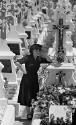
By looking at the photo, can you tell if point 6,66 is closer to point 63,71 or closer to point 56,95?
point 63,71

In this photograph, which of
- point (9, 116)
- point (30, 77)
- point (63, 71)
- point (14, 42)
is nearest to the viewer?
point (9, 116)

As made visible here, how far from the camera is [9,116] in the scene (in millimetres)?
11812

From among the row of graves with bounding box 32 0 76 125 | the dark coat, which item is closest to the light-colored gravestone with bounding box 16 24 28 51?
the row of graves with bounding box 32 0 76 125

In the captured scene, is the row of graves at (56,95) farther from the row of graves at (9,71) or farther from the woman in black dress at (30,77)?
the row of graves at (9,71)

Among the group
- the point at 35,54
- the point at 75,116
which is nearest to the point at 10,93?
the point at 35,54

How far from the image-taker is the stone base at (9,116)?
11284 mm

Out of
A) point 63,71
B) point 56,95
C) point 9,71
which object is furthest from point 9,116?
point 9,71

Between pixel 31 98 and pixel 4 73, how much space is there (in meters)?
2.05

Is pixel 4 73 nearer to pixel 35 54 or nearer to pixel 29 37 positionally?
pixel 35 54

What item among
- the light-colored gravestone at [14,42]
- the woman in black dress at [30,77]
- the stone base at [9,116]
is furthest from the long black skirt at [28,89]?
the light-colored gravestone at [14,42]

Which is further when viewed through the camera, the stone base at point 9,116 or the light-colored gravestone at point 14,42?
the light-colored gravestone at point 14,42

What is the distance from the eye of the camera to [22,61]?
42.5 ft

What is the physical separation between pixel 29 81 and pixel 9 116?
5.49 feet

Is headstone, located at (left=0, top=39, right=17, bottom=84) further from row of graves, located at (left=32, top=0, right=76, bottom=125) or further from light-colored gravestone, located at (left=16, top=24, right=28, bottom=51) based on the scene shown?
light-colored gravestone, located at (left=16, top=24, right=28, bottom=51)
